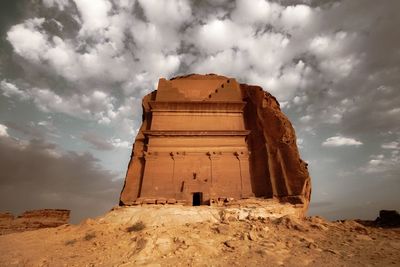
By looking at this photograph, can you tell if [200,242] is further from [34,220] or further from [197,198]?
[34,220]

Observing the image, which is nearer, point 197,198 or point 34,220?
point 197,198

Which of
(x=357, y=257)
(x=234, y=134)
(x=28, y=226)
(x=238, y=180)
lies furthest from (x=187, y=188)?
(x=28, y=226)

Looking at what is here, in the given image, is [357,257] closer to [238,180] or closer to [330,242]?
[330,242]

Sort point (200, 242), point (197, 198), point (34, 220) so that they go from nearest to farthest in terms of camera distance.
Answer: point (200, 242) → point (197, 198) → point (34, 220)

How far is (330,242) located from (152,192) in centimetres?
1005

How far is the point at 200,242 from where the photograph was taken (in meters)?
9.10

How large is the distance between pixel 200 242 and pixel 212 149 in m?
9.12

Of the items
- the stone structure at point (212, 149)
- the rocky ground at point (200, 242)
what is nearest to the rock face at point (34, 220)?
the stone structure at point (212, 149)

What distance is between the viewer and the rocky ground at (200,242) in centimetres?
782

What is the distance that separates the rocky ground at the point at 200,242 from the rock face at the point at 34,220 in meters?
10.6

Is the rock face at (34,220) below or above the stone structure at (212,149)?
below

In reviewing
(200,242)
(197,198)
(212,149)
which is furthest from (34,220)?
(200,242)

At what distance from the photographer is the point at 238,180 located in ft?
54.4

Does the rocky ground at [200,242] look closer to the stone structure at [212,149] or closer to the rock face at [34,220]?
the stone structure at [212,149]
